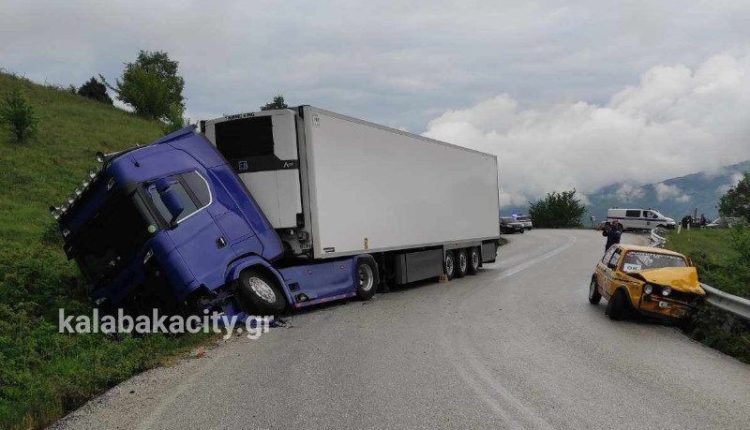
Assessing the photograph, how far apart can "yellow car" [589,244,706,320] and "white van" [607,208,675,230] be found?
4615 cm

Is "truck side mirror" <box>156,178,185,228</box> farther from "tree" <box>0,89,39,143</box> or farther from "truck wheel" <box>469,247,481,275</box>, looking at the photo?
"tree" <box>0,89,39,143</box>

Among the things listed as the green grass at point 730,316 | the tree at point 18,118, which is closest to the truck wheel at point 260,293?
the green grass at point 730,316

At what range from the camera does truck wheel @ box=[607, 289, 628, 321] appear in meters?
11.0

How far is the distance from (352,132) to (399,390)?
8.36 m

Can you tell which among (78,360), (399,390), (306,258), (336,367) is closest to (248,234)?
(306,258)

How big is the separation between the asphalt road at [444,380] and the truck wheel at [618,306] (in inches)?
9.0

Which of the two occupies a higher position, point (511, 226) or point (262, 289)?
point (262, 289)

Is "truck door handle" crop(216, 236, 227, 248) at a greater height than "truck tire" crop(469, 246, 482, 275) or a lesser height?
greater

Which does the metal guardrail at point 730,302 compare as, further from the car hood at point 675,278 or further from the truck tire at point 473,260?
the truck tire at point 473,260

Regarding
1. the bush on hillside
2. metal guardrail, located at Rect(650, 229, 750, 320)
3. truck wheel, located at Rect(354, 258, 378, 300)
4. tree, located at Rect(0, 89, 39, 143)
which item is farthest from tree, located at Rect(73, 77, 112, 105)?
metal guardrail, located at Rect(650, 229, 750, 320)

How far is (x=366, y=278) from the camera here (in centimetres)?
1436

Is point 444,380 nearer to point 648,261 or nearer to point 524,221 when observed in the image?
point 648,261

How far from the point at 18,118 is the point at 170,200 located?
21812 mm

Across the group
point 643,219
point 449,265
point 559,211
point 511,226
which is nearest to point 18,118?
point 449,265
